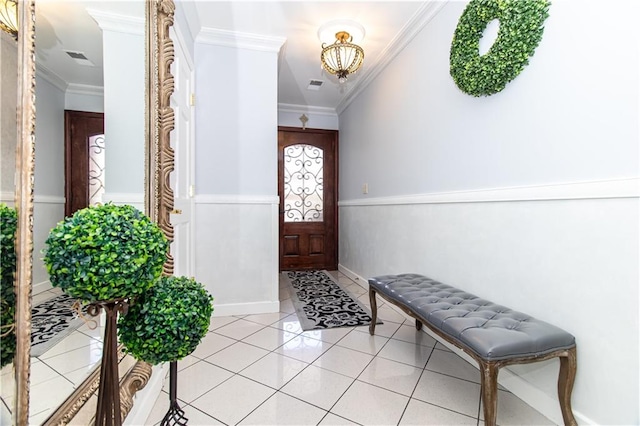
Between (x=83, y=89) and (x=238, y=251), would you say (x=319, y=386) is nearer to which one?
(x=238, y=251)

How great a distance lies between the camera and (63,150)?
32.7 inches

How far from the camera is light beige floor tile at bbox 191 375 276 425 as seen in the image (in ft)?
4.68

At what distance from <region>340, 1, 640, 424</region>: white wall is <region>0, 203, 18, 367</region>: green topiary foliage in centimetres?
189

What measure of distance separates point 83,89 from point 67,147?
196 millimetres

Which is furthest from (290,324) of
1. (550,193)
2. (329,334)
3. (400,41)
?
(400,41)

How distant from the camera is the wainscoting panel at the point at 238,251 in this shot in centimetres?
270

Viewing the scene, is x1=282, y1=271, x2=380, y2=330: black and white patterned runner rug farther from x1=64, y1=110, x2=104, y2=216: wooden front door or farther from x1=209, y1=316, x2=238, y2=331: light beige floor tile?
x1=64, y1=110, x2=104, y2=216: wooden front door

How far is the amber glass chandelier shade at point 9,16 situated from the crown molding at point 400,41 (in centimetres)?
242

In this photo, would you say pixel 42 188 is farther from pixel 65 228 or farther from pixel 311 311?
pixel 311 311

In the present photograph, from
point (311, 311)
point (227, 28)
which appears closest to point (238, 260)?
point (311, 311)

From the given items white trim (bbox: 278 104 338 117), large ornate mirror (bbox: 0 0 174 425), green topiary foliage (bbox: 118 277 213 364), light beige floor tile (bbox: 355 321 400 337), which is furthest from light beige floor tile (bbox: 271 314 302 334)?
white trim (bbox: 278 104 338 117)

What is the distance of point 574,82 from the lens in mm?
1342

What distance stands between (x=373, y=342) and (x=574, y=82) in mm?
1912

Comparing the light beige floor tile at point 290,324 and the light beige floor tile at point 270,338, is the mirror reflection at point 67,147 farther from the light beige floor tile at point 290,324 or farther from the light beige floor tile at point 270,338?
the light beige floor tile at point 290,324
